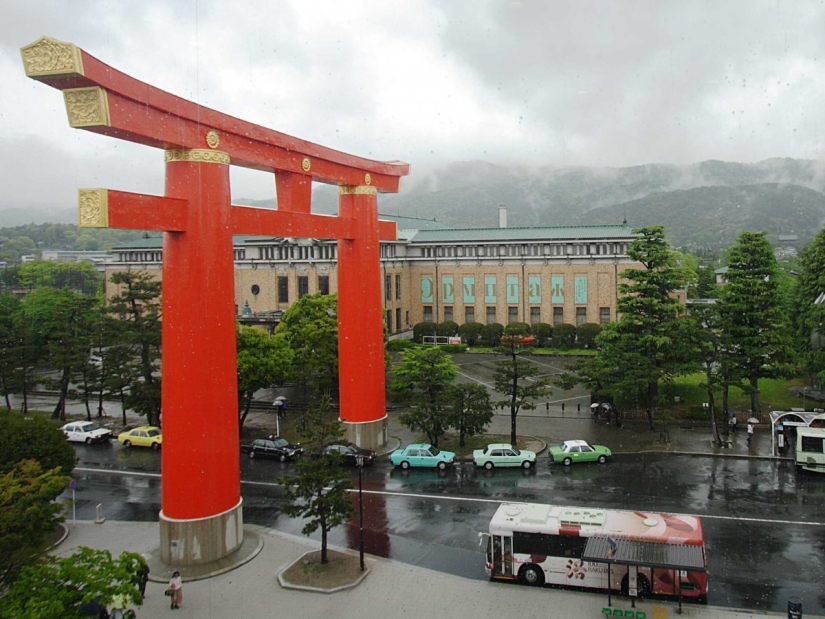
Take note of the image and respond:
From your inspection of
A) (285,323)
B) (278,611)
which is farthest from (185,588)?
(285,323)

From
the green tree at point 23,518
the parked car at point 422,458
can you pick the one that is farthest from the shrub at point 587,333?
the green tree at point 23,518

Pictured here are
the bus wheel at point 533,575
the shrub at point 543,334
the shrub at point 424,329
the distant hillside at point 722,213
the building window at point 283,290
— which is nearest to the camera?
the bus wheel at point 533,575

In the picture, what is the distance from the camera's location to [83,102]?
47.7ft

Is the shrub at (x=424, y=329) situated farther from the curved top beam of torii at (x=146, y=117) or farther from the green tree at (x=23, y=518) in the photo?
the green tree at (x=23, y=518)

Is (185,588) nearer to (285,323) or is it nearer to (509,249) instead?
(285,323)

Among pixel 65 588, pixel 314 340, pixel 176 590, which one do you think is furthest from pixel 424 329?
pixel 65 588

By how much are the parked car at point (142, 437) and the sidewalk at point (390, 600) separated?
14503 mm

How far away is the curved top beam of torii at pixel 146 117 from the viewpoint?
44.8ft

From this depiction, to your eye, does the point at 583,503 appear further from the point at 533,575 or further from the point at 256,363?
the point at 256,363

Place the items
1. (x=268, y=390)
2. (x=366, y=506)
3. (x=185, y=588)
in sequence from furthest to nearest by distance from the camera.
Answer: (x=268, y=390) < (x=366, y=506) < (x=185, y=588)

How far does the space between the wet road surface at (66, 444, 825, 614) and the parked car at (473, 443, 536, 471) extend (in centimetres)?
45

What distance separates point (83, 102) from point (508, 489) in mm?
17316

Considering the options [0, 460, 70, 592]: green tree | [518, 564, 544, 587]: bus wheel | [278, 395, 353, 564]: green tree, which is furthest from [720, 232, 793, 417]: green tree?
[0, 460, 70, 592]: green tree

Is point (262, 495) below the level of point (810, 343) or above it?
below
